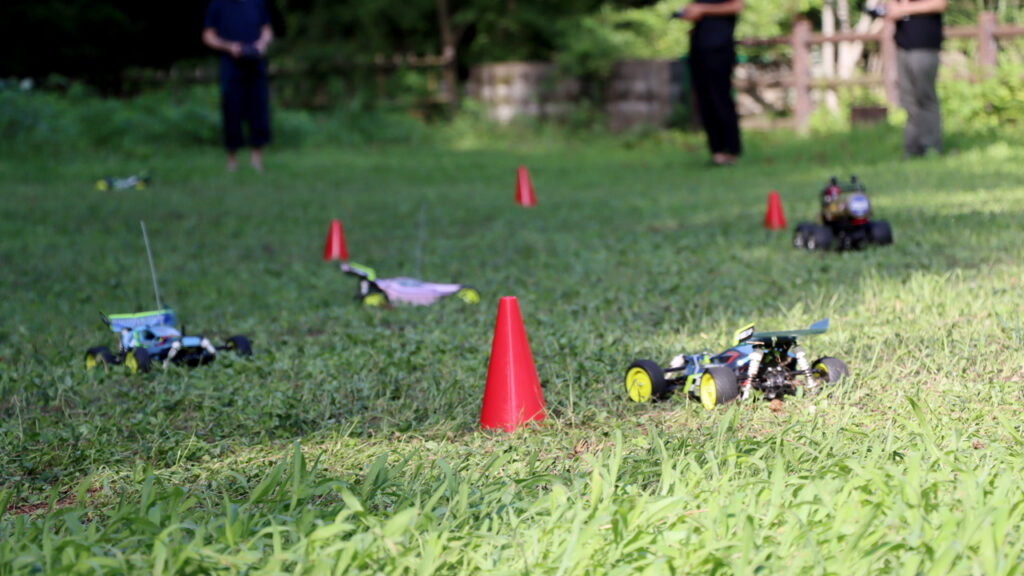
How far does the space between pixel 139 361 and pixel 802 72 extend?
14094mm

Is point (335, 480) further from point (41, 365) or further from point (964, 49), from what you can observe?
point (964, 49)

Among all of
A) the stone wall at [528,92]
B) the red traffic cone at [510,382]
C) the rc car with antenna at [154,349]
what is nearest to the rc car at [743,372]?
the red traffic cone at [510,382]

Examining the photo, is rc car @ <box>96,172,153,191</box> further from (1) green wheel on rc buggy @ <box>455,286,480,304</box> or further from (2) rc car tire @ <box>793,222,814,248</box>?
(2) rc car tire @ <box>793,222,814,248</box>

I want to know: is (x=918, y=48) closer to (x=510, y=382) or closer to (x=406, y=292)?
(x=406, y=292)

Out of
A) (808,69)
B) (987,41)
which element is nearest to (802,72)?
(808,69)

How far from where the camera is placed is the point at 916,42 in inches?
458

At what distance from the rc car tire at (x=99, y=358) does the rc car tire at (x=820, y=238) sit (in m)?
4.14

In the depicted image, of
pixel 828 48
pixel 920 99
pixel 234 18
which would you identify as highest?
pixel 234 18

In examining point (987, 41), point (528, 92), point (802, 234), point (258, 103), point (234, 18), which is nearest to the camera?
point (802, 234)

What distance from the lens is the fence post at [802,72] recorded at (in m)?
16.8

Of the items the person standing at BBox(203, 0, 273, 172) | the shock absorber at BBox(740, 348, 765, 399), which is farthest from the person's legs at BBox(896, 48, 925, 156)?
the shock absorber at BBox(740, 348, 765, 399)

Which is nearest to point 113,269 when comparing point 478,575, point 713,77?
point 478,575

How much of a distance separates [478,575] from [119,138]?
15.4 m

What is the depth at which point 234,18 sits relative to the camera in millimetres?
12562
